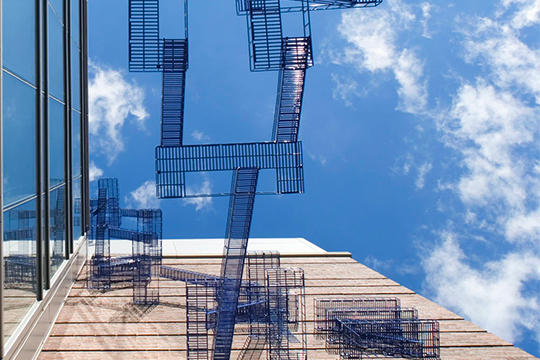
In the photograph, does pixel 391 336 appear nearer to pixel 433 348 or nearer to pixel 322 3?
pixel 433 348

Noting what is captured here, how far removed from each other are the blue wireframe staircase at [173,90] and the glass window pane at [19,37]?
504cm

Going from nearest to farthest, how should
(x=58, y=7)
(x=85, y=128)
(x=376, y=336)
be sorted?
(x=376, y=336), (x=58, y=7), (x=85, y=128)

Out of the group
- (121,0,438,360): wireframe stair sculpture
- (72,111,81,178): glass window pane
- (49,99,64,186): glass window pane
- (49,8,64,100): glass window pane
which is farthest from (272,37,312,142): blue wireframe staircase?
(72,111,81,178): glass window pane

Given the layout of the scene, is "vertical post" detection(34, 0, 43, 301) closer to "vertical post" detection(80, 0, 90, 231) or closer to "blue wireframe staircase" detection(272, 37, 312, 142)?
"blue wireframe staircase" detection(272, 37, 312, 142)

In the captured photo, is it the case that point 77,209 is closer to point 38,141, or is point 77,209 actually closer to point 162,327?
point 162,327

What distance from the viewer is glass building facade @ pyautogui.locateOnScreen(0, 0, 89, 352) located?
379 inches

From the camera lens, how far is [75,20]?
1958cm

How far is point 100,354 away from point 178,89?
8.95 m

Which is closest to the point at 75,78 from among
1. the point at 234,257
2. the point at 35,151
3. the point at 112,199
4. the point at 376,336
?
the point at 112,199

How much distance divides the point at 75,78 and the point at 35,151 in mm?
8438

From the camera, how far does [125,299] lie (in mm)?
17000

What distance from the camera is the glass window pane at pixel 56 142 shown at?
46.7ft

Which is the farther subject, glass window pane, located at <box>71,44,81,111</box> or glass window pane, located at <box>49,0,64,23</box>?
glass window pane, located at <box>71,44,81,111</box>

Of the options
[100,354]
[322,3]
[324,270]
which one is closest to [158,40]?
[322,3]
